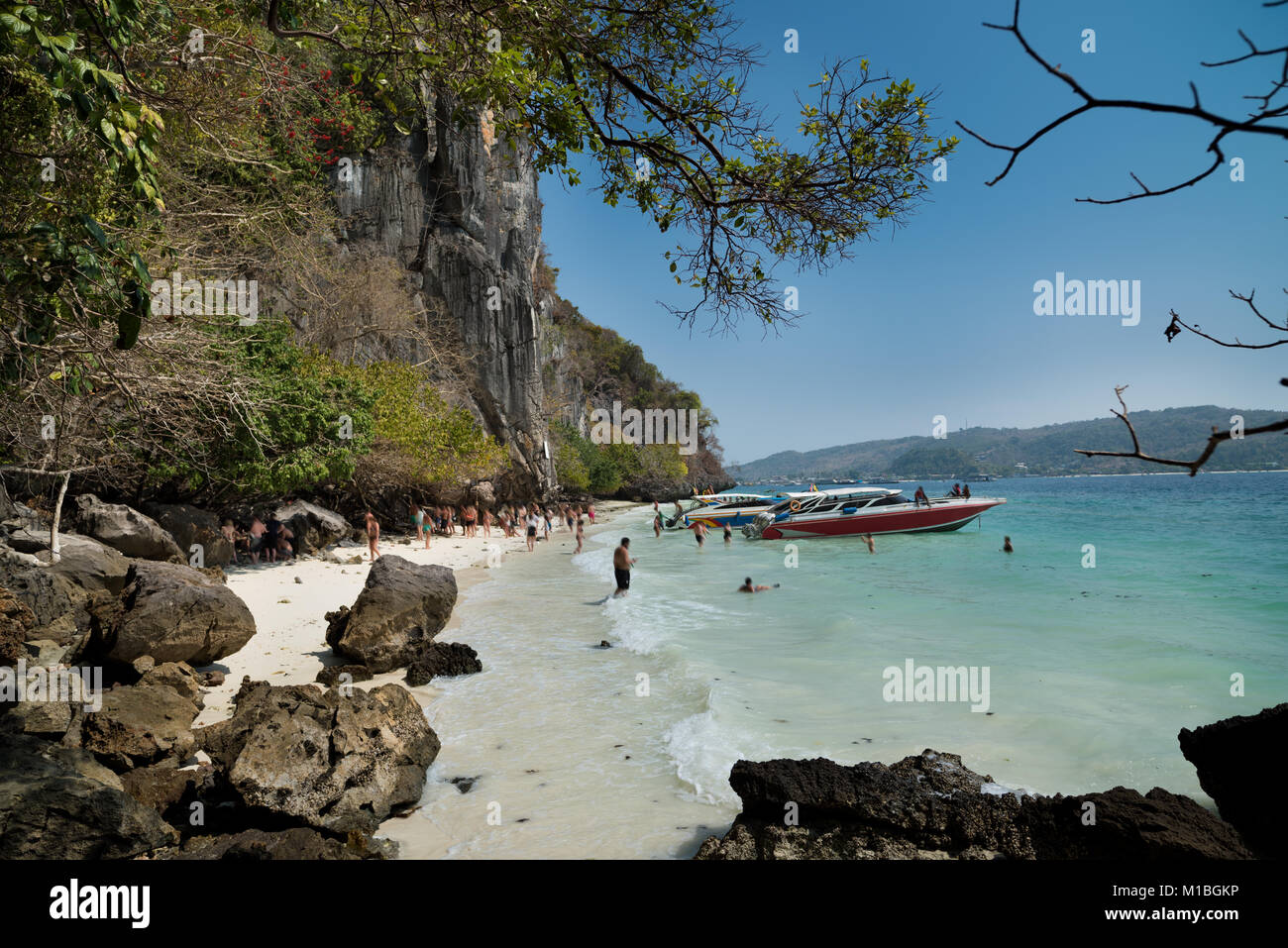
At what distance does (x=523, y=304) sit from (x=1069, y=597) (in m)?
29.5

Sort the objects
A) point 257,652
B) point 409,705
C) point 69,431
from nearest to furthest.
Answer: point 409,705 < point 69,431 < point 257,652

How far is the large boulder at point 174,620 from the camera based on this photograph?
7293 millimetres

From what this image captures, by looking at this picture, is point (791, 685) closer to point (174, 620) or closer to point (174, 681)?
point (174, 681)

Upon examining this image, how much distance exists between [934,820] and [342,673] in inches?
285

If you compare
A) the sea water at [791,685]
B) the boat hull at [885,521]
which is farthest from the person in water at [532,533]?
the boat hull at [885,521]

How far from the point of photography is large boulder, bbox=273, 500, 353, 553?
19.0m

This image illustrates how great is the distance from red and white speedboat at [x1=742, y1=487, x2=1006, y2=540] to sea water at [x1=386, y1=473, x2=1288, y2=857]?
708cm

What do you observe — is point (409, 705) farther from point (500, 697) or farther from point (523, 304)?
point (523, 304)

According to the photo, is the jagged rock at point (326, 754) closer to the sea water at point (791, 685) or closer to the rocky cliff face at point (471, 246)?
the sea water at point (791, 685)

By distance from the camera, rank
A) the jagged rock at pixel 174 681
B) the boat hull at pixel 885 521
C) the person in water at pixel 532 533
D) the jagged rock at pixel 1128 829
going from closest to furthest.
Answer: the jagged rock at pixel 1128 829 → the jagged rock at pixel 174 681 → the person in water at pixel 532 533 → the boat hull at pixel 885 521

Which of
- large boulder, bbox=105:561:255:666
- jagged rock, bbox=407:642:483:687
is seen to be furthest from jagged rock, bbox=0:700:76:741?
jagged rock, bbox=407:642:483:687

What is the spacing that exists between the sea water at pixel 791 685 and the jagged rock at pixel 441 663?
0.28 m

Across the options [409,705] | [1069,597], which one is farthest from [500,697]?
[1069,597]

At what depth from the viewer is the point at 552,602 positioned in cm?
1530
